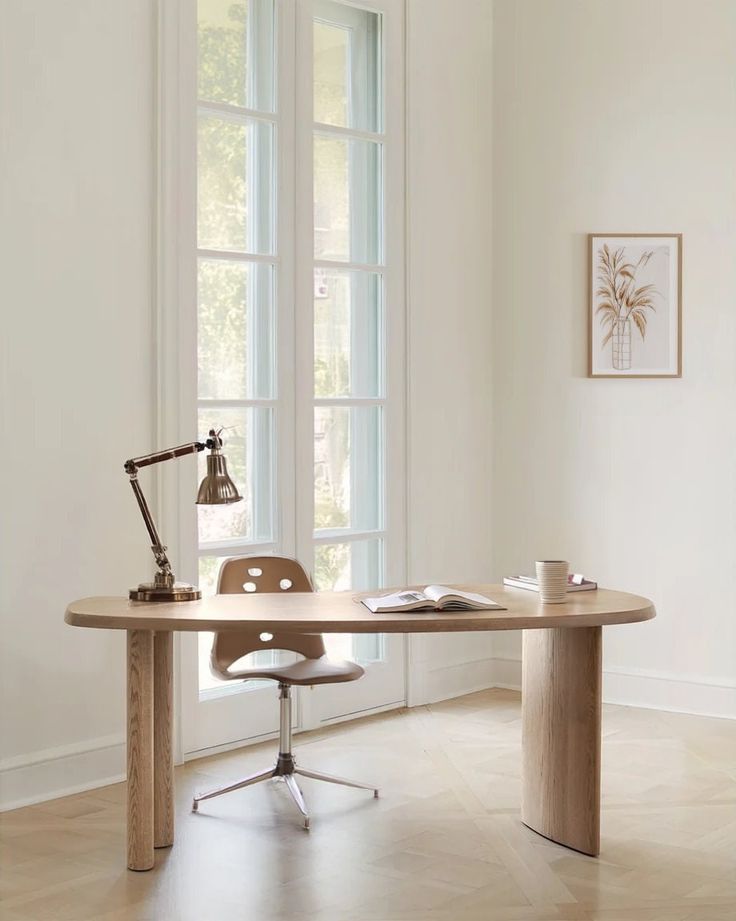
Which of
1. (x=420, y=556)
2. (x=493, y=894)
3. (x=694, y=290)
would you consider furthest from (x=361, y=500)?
(x=493, y=894)

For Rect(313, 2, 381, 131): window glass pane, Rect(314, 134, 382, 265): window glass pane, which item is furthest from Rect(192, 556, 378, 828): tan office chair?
Rect(313, 2, 381, 131): window glass pane

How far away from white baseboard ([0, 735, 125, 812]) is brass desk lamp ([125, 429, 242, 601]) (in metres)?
0.91

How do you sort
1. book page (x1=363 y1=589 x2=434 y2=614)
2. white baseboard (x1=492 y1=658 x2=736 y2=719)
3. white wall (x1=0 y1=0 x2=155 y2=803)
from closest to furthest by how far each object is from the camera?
book page (x1=363 y1=589 x2=434 y2=614)
white wall (x1=0 y1=0 x2=155 y2=803)
white baseboard (x1=492 y1=658 x2=736 y2=719)

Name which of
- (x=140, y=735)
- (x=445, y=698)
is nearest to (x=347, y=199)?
(x=445, y=698)

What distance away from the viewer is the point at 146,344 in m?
4.82

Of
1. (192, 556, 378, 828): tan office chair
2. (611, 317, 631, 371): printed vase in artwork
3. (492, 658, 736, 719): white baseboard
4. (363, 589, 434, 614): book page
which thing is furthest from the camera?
(611, 317, 631, 371): printed vase in artwork

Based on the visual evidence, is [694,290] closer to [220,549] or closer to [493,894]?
[220,549]

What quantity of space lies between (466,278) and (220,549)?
6.66ft

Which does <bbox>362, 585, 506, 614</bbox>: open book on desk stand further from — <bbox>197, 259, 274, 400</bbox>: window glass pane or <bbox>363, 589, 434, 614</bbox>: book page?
<bbox>197, 259, 274, 400</bbox>: window glass pane

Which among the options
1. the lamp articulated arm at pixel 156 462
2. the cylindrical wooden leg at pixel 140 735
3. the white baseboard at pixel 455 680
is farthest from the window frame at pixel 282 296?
the cylindrical wooden leg at pixel 140 735

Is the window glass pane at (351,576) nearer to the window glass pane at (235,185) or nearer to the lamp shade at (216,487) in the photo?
the window glass pane at (235,185)

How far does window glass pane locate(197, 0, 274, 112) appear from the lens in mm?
5043

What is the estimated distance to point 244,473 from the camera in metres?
5.22

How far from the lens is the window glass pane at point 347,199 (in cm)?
554
